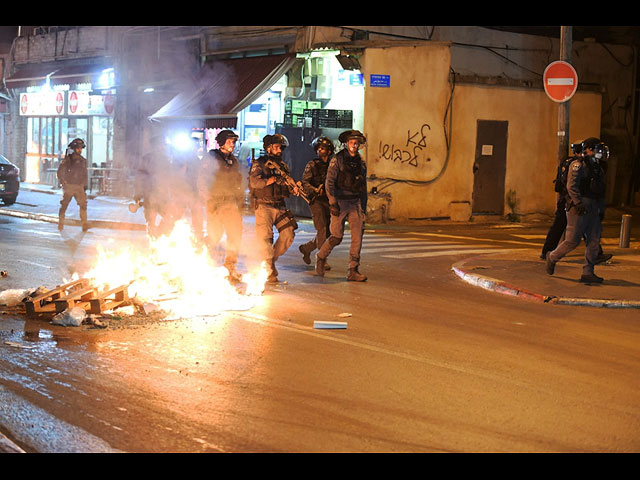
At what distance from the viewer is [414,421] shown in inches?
212

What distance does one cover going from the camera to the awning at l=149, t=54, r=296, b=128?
20969 millimetres

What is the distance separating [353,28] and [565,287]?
11.7 m

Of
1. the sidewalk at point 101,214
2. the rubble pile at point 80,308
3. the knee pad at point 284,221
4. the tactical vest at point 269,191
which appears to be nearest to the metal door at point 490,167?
the sidewalk at point 101,214

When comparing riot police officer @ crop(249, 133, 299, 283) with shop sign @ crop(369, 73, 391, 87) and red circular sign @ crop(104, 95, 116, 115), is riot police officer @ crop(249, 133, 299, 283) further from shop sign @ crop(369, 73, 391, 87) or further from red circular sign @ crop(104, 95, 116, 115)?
red circular sign @ crop(104, 95, 116, 115)

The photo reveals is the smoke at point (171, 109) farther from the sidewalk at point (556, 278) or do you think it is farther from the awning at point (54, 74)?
the sidewalk at point (556, 278)

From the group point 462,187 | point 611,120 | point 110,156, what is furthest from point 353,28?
point 110,156

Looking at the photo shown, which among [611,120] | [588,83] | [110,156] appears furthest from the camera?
[110,156]

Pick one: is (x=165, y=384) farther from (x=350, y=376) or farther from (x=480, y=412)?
(x=480, y=412)

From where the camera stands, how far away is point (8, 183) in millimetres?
22500

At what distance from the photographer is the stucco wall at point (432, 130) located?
19812 millimetres

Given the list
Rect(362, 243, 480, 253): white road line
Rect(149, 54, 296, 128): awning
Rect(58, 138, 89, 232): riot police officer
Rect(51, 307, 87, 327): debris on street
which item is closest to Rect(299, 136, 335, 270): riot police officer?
Rect(362, 243, 480, 253): white road line

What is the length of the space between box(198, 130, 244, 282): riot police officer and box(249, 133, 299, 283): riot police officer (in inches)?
9.6

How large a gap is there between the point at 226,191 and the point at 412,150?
10193 millimetres

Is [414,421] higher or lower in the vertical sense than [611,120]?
lower
